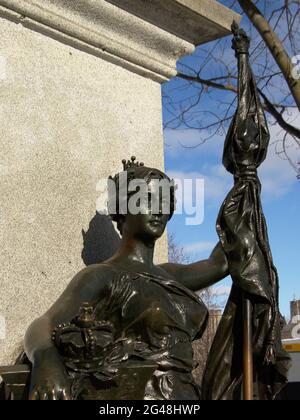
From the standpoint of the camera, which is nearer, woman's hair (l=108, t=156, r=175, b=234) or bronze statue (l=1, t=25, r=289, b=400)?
bronze statue (l=1, t=25, r=289, b=400)

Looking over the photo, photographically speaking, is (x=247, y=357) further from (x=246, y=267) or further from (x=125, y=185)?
(x=125, y=185)

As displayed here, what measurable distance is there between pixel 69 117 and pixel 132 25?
1.64ft

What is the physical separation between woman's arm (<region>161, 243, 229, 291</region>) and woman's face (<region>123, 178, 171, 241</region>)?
282 millimetres

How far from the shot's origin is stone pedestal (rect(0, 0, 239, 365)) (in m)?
2.65

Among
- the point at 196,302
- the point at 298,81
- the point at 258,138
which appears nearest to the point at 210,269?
the point at 196,302

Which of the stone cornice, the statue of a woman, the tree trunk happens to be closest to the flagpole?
the statue of a woman

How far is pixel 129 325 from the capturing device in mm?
2332

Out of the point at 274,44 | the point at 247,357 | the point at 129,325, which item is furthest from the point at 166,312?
the point at 274,44

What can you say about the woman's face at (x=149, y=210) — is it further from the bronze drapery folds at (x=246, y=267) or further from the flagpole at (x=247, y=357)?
the flagpole at (x=247, y=357)

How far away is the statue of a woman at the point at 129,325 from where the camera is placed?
204cm

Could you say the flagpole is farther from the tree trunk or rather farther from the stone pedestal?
the tree trunk

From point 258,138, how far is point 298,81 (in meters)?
3.80
